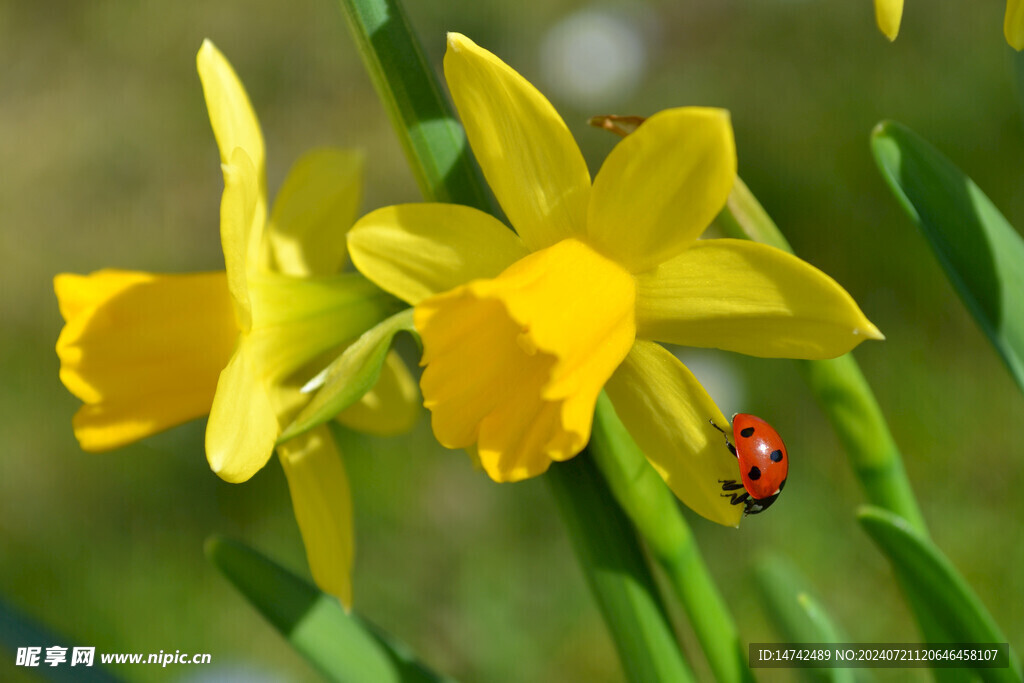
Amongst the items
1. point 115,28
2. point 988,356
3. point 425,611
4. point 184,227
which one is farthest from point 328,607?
point 115,28

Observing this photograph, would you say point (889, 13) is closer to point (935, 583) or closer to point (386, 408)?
point (935, 583)

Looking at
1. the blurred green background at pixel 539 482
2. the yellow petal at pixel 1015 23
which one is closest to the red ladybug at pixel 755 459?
the yellow petal at pixel 1015 23

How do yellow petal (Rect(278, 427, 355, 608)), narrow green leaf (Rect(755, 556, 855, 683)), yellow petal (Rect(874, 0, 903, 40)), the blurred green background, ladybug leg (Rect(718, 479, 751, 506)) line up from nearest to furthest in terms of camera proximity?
yellow petal (Rect(874, 0, 903, 40)) < ladybug leg (Rect(718, 479, 751, 506)) < yellow petal (Rect(278, 427, 355, 608)) < narrow green leaf (Rect(755, 556, 855, 683)) < the blurred green background

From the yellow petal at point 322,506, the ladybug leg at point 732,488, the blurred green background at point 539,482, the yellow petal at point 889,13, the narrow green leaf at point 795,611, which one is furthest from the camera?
the blurred green background at point 539,482

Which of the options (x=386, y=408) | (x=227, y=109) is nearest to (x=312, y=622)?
(x=386, y=408)

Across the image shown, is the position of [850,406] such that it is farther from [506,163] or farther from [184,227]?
[184,227]

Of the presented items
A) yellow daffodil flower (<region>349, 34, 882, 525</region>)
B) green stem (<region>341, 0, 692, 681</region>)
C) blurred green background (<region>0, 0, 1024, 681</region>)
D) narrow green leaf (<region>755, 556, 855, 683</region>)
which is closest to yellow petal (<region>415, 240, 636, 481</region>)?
yellow daffodil flower (<region>349, 34, 882, 525</region>)

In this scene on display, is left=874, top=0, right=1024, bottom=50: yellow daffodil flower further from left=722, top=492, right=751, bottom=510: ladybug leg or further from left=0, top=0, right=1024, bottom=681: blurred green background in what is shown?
left=0, top=0, right=1024, bottom=681: blurred green background

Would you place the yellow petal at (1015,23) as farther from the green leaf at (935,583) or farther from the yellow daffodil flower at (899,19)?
the green leaf at (935,583)
